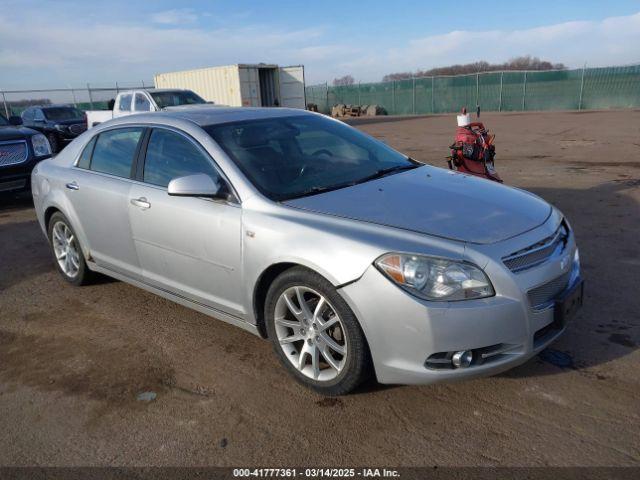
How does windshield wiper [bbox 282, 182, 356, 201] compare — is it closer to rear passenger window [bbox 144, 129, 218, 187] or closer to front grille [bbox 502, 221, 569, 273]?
rear passenger window [bbox 144, 129, 218, 187]

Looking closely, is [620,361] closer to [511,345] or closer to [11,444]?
[511,345]

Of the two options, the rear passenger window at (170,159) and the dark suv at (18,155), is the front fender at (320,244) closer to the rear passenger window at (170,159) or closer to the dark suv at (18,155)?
the rear passenger window at (170,159)

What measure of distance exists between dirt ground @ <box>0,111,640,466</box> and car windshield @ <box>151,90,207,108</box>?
11.0 meters

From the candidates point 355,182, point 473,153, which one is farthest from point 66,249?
point 473,153

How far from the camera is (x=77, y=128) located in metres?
18.0

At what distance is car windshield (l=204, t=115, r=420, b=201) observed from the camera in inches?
140

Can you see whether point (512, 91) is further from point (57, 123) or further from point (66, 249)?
point (66, 249)

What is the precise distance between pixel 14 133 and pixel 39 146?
442 millimetres

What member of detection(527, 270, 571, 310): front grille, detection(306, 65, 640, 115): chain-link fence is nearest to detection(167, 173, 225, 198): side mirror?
detection(527, 270, 571, 310): front grille

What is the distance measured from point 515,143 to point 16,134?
1257cm

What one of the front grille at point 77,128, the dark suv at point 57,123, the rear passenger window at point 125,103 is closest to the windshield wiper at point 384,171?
the rear passenger window at point 125,103

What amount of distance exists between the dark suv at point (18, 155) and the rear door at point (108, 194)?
510 cm

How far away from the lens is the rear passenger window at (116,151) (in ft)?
14.1

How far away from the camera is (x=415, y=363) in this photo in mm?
2768
